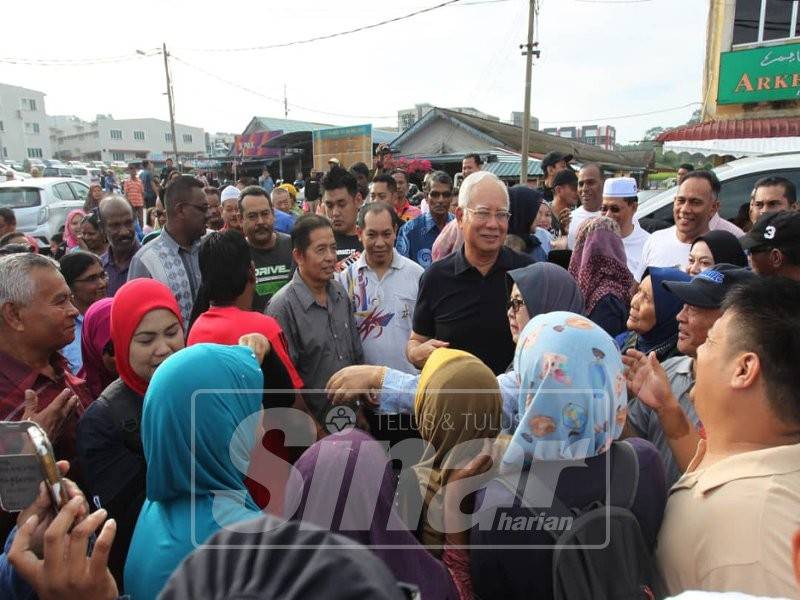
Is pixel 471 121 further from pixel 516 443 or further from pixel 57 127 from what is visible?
pixel 57 127

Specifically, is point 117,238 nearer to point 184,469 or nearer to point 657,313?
point 184,469

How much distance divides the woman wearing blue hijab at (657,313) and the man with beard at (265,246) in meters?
2.52

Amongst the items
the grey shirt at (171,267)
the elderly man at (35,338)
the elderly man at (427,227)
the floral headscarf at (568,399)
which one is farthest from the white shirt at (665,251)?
the elderly man at (35,338)

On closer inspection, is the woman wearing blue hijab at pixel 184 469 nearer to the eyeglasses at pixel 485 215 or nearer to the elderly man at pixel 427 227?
the eyeglasses at pixel 485 215

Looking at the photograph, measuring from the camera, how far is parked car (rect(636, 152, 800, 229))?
16.2ft

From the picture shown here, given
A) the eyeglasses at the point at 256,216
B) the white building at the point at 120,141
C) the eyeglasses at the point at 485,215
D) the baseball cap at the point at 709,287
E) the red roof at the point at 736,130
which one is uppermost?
the white building at the point at 120,141

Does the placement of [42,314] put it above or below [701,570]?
above

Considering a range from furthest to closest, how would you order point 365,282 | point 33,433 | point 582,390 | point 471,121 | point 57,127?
point 57,127 → point 471,121 → point 365,282 → point 582,390 → point 33,433

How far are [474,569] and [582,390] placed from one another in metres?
0.52

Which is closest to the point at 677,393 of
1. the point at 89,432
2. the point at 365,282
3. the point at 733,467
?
the point at 733,467

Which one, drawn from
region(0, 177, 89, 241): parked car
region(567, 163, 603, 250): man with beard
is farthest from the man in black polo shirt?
region(0, 177, 89, 241): parked car

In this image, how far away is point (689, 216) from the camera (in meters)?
3.94

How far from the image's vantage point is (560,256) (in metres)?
4.12

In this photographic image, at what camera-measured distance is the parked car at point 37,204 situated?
10.9 metres
